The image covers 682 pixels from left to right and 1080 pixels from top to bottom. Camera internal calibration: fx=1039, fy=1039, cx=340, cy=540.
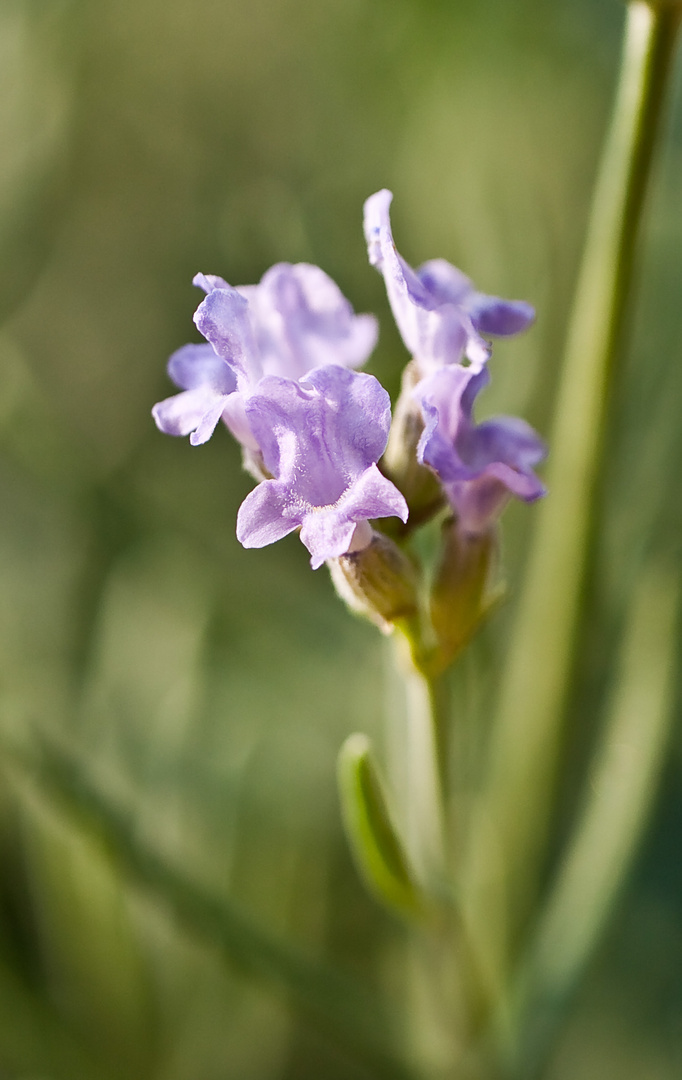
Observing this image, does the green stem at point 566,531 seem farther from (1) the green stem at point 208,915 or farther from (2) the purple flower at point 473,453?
(1) the green stem at point 208,915

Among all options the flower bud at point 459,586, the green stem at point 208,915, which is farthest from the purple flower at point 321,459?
the green stem at point 208,915

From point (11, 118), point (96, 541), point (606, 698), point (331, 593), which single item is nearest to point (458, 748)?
point (606, 698)

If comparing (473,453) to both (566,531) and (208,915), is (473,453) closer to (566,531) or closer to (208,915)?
(566,531)

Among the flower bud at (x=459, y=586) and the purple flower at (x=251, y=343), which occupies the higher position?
the purple flower at (x=251, y=343)

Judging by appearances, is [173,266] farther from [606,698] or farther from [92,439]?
A: [606,698]

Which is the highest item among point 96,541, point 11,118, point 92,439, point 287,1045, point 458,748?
point 11,118
